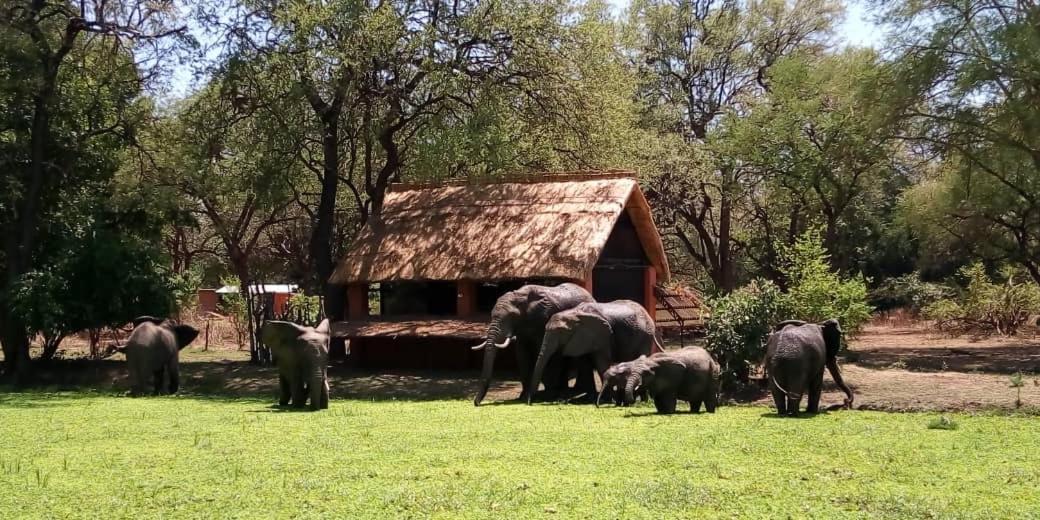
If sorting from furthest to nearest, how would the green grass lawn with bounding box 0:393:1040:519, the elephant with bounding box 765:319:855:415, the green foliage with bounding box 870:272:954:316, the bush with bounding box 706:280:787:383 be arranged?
the green foliage with bounding box 870:272:954:316
the bush with bounding box 706:280:787:383
the elephant with bounding box 765:319:855:415
the green grass lawn with bounding box 0:393:1040:519

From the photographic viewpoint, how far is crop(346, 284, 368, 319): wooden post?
22531 millimetres

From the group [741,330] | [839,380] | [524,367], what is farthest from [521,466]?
[741,330]

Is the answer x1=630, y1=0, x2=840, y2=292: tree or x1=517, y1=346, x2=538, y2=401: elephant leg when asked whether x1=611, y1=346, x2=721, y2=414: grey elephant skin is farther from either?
x1=630, y1=0, x2=840, y2=292: tree

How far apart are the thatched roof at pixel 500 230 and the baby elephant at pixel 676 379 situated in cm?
587

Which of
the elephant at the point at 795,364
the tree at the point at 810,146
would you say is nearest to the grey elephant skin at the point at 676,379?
the elephant at the point at 795,364

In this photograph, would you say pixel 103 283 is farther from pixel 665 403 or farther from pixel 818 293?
pixel 818 293

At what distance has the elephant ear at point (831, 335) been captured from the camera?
14.0 meters

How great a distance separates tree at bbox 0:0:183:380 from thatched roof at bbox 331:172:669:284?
6.29 m

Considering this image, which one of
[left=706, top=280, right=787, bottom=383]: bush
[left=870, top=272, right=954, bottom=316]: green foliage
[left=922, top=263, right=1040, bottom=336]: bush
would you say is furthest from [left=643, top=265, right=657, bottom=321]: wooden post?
[left=870, top=272, right=954, bottom=316]: green foliage

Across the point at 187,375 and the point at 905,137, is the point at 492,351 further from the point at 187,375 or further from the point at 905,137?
the point at 905,137

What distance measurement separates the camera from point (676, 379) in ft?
43.9

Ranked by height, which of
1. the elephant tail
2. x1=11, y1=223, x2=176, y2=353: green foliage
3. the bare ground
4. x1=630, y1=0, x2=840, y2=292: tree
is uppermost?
x1=630, y1=0, x2=840, y2=292: tree

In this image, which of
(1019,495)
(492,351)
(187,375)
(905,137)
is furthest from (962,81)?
(187,375)

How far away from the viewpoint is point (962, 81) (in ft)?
64.6
